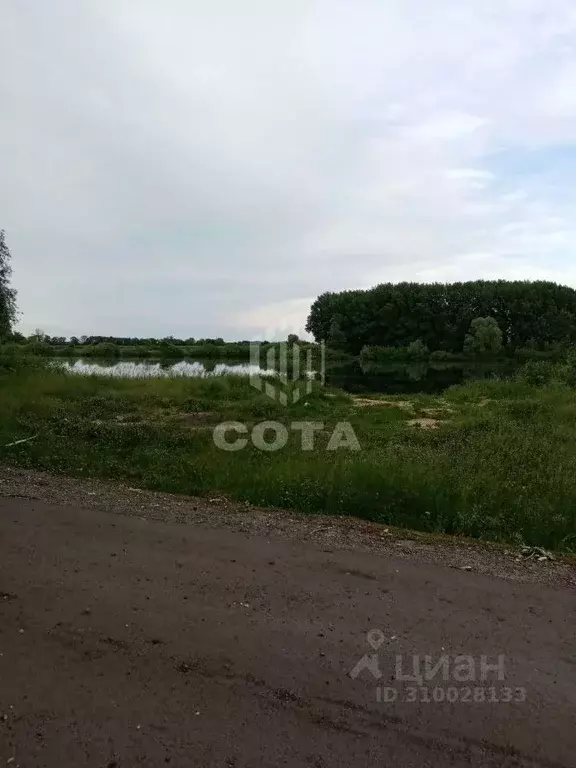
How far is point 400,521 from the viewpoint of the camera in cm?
644

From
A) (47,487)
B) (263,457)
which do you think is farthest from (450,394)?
(47,487)

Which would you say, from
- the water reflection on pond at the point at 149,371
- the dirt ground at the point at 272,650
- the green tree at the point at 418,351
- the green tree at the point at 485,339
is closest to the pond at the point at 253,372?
the water reflection on pond at the point at 149,371

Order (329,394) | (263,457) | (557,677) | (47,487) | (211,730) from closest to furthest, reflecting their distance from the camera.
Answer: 1. (211,730)
2. (557,677)
3. (47,487)
4. (263,457)
5. (329,394)

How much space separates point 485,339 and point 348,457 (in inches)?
2464

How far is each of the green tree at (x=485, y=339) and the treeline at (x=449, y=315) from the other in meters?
3.07

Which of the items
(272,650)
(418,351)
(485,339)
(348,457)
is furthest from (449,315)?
(272,650)

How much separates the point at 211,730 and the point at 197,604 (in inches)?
49.2

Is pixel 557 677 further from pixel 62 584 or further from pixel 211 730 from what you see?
pixel 62 584

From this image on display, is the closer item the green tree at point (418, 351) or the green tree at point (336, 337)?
the green tree at point (418, 351)

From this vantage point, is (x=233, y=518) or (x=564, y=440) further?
(x=564, y=440)

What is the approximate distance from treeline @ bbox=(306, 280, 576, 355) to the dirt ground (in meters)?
69.9

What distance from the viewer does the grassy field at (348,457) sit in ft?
21.7

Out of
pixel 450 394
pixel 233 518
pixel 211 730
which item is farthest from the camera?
pixel 450 394

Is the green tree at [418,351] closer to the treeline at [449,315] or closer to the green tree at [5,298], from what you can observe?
the treeline at [449,315]
